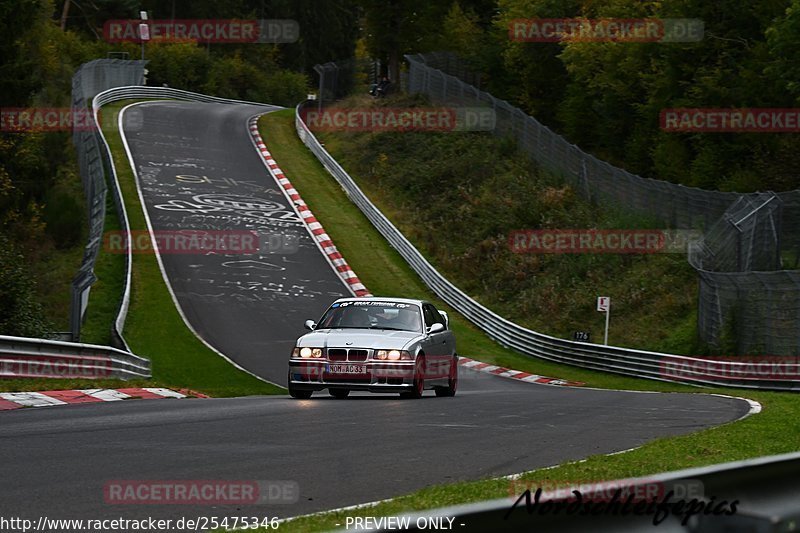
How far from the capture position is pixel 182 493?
7.32 m

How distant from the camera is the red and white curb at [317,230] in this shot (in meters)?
36.6

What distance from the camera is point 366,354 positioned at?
50.6 ft

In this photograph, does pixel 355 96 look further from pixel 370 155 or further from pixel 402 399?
pixel 402 399

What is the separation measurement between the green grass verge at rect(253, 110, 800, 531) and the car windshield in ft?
Answer: 16.7

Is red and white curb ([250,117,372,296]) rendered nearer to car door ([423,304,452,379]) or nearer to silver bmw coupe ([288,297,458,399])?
car door ([423,304,452,379])

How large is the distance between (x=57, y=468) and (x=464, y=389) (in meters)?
17.1

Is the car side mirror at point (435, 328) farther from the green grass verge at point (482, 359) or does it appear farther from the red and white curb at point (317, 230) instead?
the red and white curb at point (317, 230)

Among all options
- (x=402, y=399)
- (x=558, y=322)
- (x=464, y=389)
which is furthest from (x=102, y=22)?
(x=402, y=399)

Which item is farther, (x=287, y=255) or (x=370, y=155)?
(x=370, y=155)

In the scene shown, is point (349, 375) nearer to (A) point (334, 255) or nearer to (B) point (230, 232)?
(A) point (334, 255)

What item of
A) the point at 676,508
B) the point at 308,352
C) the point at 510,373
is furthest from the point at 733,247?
the point at 676,508
